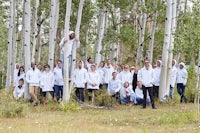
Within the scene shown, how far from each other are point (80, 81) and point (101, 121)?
19.7 ft

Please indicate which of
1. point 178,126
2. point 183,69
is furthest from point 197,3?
point 183,69

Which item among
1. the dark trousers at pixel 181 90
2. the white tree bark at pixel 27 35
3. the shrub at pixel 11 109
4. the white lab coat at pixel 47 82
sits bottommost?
the shrub at pixel 11 109

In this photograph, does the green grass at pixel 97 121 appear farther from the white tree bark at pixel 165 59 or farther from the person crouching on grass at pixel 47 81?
the white tree bark at pixel 165 59

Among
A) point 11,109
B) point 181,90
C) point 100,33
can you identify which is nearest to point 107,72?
point 100,33

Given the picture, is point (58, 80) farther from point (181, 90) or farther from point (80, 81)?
point (181, 90)

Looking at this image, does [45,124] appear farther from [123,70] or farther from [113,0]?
[113,0]

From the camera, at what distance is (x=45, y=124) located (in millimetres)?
14039

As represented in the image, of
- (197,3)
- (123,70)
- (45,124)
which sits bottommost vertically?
(45,124)

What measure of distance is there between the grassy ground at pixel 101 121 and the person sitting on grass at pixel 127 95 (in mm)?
2735

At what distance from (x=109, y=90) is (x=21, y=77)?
3.89 metres

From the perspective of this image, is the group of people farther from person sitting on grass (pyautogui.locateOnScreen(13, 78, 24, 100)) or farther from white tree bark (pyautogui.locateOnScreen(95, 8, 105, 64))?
white tree bark (pyautogui.locateOnScreen(95, 8, 105, 64))

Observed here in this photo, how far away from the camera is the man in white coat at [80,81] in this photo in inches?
822

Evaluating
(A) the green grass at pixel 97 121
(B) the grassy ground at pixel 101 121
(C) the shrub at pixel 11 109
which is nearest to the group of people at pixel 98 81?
(A) the green grass at pixel 97 121

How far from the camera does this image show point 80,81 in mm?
20938
